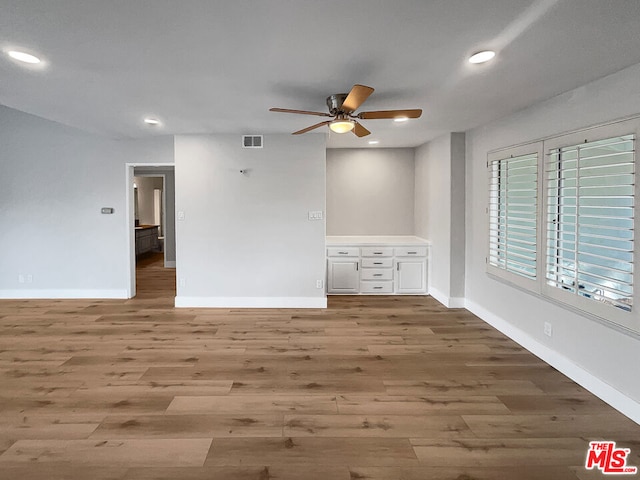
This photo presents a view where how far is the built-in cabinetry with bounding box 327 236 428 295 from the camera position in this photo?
6.10 m

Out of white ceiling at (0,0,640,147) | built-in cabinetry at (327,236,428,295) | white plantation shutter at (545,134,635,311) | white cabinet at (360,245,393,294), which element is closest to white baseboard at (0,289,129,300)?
white ceiling at (0,0,640,147)

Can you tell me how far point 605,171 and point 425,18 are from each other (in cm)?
188

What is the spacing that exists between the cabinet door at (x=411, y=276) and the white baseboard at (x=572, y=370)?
1506 millimetres

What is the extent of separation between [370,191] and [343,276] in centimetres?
165

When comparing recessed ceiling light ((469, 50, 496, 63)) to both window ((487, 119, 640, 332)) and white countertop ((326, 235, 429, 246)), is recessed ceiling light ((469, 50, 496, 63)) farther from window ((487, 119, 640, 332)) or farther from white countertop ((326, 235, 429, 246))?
white countertop ((326, 235, 429, 246))

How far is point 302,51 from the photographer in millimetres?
2514

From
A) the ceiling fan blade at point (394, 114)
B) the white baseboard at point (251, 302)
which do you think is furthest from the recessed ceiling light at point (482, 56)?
the white baseboard at point (251, 302)

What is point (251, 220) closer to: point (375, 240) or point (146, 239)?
point (375, 240)

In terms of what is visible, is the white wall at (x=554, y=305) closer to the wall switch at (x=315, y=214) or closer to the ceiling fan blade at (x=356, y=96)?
the ceiling fan blade at (x=356, y=96)

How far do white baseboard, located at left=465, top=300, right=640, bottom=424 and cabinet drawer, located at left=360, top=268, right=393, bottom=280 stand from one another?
1761mm

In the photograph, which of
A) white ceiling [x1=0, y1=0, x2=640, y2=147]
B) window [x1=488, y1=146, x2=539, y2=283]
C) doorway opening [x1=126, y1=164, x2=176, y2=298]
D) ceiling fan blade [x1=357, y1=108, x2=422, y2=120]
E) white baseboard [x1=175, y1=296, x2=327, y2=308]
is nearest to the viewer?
white ceiling [x1=0, y1=0, x2=640, y2=147]

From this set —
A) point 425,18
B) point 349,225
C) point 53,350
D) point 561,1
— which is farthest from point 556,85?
point 53,350

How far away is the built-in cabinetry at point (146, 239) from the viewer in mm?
10234

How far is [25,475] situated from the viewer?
6.64ft
